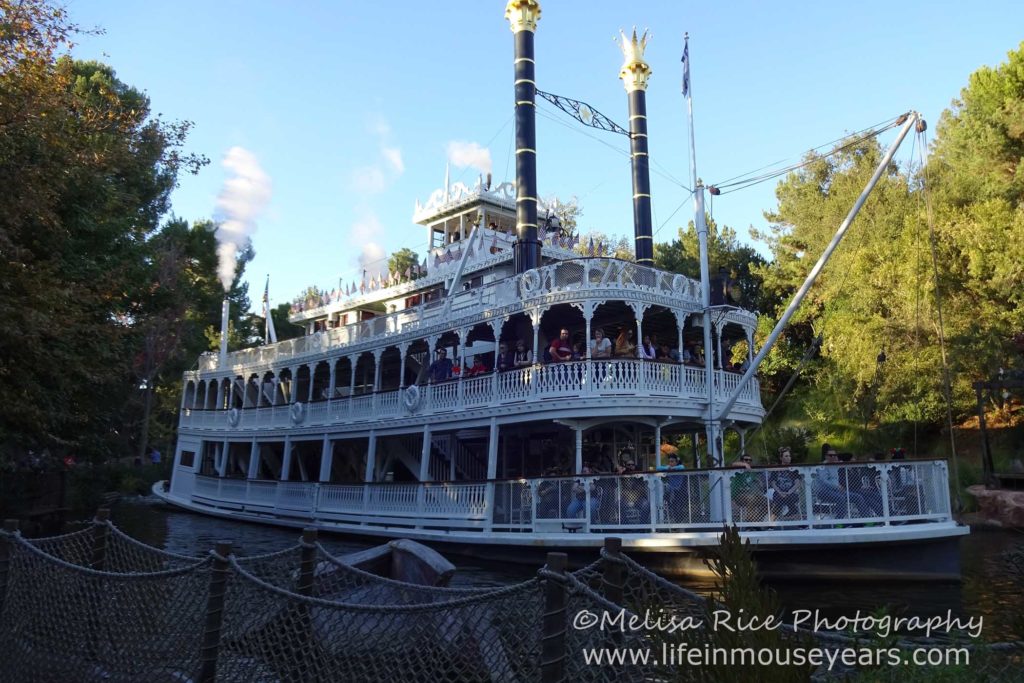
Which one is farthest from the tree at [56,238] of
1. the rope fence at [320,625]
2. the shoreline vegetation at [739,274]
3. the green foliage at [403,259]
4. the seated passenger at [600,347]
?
the green foliage at [403,259]

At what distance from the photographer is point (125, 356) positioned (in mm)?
21859

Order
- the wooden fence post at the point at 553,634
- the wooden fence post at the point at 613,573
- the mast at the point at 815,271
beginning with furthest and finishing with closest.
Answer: the mast at the point at 815,271 < the wooden fence post at the point at 613,573 < the wooden fence post at the point at 553,634

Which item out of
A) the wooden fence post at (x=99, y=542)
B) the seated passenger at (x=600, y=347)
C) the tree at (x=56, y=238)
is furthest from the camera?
the seated passenger at (x=600, y=347)

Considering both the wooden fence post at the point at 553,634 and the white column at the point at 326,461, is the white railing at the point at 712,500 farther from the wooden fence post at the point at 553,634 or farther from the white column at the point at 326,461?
the wooden fence post at the point at 553,634

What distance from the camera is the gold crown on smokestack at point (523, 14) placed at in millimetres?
23344

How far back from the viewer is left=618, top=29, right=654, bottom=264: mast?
2284cm

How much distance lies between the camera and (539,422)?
57.8 ft

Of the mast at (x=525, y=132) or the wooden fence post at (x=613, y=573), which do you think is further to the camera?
the mast at (x=525, y=132)

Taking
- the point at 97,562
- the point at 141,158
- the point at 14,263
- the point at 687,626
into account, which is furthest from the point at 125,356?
the point at 687,626

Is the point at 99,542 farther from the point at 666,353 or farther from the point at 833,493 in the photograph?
the point at 666,353

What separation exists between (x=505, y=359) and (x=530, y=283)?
214cm

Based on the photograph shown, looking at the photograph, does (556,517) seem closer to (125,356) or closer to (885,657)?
(885,657)

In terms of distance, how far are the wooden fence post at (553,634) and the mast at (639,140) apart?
733 inches

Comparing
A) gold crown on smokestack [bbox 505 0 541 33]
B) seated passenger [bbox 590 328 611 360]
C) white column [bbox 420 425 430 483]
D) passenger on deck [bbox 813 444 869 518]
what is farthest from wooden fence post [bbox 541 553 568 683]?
gold crown on smokestack [bbox 505 0 541 33]
